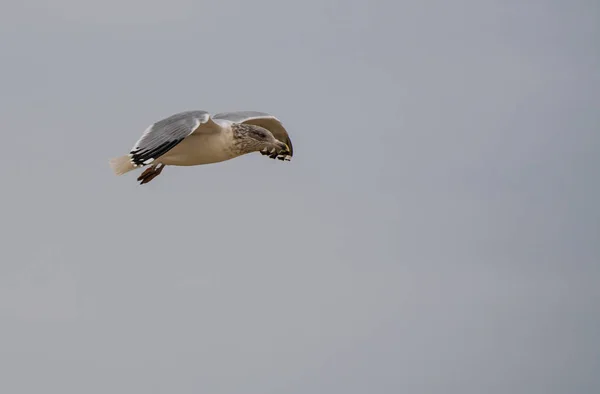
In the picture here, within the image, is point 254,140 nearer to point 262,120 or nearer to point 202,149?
point 202,149

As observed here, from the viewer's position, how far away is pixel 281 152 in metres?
23.1

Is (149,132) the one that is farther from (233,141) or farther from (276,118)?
(276,118)

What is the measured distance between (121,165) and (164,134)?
1584 mm

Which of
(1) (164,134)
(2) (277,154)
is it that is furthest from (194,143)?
(2) (277,154)

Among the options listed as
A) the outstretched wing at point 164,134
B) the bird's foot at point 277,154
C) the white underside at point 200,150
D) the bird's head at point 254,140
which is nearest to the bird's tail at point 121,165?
the white underside at point 200,150

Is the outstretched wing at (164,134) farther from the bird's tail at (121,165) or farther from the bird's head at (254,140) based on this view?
the bird's tail at (121,165)

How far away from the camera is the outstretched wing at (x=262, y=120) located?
23.8m

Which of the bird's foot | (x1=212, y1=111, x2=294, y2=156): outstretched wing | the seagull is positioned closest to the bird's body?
the seagull

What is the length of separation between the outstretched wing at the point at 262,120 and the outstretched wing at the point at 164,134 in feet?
7.47

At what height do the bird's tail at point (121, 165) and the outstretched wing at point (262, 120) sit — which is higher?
the outstretched wing at point (262, 120)

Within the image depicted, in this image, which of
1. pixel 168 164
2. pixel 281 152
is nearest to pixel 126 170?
pixel 168 164

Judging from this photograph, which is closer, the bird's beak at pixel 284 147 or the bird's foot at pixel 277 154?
the bird's foot at pixel 277 154

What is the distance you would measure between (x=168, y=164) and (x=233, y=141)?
0.99 m

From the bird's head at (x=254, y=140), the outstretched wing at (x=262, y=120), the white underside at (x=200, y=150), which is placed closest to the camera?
the white underside at (x=200, y=150)
